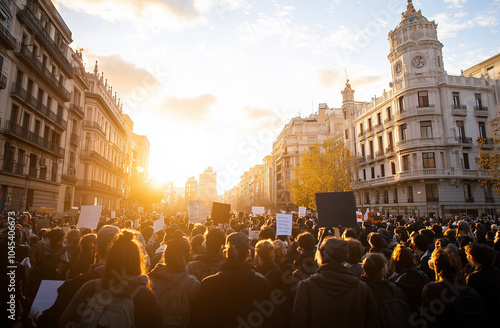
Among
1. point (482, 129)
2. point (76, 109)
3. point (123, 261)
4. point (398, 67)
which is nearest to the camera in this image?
point (123, 261)

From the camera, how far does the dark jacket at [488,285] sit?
3844 millimetres

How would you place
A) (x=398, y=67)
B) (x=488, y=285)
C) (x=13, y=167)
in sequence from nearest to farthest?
(x=488, y=285) < (x=13, y=167) < (x=398, y=67)

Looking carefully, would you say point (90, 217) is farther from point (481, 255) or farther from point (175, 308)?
point (481, 255)

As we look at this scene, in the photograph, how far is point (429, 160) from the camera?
36.5 metres

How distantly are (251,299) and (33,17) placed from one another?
106 ft

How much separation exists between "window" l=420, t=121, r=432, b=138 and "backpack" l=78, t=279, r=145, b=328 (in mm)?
41661

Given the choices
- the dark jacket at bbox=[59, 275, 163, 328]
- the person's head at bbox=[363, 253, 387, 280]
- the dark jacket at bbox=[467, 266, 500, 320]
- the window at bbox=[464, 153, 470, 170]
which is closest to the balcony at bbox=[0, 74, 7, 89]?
the dark jacket at bbox=[59, 275, 163, 328]

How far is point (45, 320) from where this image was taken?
370 centimetres

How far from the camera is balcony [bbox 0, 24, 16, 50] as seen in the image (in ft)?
69.7

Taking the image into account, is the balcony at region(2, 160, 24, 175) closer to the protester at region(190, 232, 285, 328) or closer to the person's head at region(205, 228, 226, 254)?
the person's head at region(205, 228, 226, 254)

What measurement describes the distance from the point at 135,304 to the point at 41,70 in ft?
103

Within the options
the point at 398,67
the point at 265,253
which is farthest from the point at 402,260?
the point at 398,67

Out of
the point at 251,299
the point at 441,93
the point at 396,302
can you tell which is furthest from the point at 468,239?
the point at 441,93

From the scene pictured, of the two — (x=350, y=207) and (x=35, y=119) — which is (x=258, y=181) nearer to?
(x=35, y=119)
